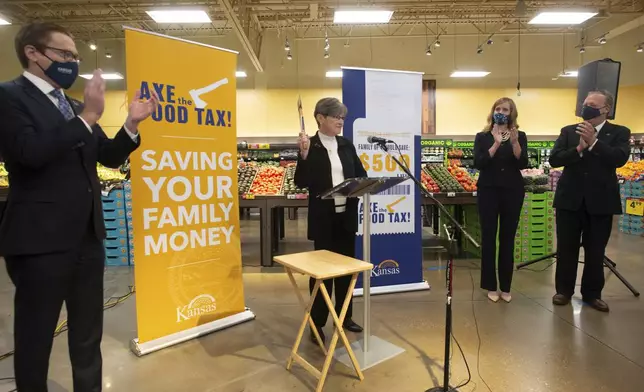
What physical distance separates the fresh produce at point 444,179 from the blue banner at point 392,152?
158 cm

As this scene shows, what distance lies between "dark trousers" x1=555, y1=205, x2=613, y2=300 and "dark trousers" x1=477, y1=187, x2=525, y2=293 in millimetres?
413

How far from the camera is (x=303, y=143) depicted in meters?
2.70

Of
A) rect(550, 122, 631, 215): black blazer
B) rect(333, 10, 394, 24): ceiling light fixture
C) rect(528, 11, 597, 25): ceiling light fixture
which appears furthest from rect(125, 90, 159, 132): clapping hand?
rect(528, 11, 597, 25): ceiling light fixture

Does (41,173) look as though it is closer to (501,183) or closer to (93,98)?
(93,98)

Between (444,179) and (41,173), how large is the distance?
16.7ft

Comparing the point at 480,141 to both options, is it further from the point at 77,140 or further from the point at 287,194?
the point at 77,140

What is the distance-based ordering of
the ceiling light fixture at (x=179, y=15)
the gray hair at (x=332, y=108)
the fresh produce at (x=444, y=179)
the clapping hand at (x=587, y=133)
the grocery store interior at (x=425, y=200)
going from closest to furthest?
1. the grocery store interior at (x=425, y=200)
2. the gray hair at (x=332, y=108)
3. the clapping hand at (x=587, y=133)
4. the fresh produce at (x=444, y=179)
5. the ceiling light fixture at (x=179, y=15)

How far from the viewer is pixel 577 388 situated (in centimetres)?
236

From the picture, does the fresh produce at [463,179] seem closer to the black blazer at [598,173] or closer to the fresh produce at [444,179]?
the fresh produce at [444,179]

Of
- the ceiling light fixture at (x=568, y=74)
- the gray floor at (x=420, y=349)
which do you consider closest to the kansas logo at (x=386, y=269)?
the gray floor at (x=420, y=349)

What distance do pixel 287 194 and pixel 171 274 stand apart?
247cm

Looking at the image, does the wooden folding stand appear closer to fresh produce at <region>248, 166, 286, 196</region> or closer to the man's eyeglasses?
the man's eyeglasses

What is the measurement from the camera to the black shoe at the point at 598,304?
3.57m

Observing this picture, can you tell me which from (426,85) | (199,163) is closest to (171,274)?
(199,163)
